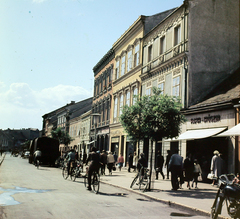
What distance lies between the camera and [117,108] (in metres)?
36.6

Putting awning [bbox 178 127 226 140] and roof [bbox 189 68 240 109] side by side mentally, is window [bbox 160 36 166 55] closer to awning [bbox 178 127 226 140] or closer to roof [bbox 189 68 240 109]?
roof [bbox 189 68 240 109]

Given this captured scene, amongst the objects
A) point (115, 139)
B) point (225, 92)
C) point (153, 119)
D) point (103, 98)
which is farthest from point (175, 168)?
point (103, 98)

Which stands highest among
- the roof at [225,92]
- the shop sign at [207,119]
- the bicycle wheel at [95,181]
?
the roof at [225,92]

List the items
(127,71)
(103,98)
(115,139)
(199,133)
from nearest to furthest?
1. (199,133)
2. (127,71)
3. (115,139)
4. (103,98)

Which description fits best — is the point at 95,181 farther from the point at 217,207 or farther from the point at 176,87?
the point at 176,87

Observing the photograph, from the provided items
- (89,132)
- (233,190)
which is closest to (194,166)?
(233,190)

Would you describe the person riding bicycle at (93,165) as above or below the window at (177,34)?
below

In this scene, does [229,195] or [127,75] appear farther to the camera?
[127,75]

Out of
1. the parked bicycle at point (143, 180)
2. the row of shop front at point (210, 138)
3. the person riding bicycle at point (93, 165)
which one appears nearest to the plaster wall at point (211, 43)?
the row of shop front at point (210, 138)

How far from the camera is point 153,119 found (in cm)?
1462

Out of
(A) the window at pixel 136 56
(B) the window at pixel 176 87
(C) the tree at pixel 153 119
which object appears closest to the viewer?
(C) the tree at pixel 153 119

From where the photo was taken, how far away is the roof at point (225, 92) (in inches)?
715

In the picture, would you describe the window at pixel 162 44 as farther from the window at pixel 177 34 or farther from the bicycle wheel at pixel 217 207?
the bicycle wheel at pixel 217 207

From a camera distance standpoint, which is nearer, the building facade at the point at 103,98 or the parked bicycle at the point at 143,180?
the parked bicycle at the point at 143,180
